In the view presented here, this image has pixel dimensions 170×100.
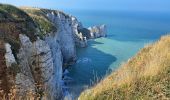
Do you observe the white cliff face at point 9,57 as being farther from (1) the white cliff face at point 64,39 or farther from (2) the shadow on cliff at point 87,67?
(1) the white cliff face at point 64,39

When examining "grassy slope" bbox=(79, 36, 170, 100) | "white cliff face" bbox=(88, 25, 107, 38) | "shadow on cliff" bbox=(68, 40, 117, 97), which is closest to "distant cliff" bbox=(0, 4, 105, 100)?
"grassy slope" bbox=(79, 36, 170, 100)

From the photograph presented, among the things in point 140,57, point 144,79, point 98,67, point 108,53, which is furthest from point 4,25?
point 108,53

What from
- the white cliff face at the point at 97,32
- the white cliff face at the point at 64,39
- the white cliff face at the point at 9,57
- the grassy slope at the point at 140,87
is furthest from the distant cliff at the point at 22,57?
the white cliff face at the point at 97,32

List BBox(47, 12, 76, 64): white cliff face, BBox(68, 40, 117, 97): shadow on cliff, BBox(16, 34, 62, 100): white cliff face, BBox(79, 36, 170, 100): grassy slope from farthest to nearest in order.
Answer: BBox(47, 12, 76, 64): white cliff face
BBox(68, 40, 117, 97): shadow on cliff
BBox(16, 34, 62, 100): white cliff face
BBox(79, 36, 170, 100): grassy slope

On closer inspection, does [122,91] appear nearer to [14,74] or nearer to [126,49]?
[14,74]

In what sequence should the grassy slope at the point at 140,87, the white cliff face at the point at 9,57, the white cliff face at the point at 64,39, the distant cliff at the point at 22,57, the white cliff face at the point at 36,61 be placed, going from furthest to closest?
the white cliff face at the point at 64,39, the white cliff face at the point at 36,61, the white cliff face at the point at 9,57, the distant cliff at the point at 22,57, the grassy slope at the point at 140,87

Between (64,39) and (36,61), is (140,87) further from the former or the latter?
(64,39)

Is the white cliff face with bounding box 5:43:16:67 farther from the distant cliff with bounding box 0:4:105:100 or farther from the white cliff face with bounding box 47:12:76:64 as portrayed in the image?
the white cliff face with bounding box 47:12:76:64

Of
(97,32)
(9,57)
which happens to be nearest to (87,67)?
(9,57)
